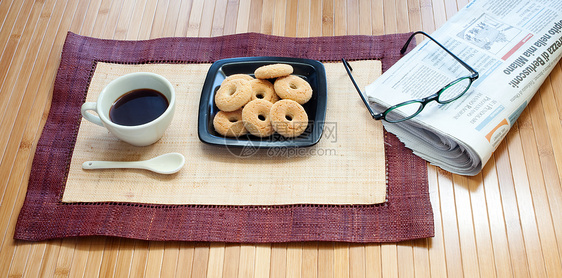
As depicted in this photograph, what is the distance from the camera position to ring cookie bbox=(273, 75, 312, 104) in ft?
2.17

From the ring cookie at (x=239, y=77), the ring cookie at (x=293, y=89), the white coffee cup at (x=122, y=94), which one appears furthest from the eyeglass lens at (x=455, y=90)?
the white coffee cup at (x=122, y=94)

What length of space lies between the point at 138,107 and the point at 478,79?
580 millimetres

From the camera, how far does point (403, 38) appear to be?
0.79 metres

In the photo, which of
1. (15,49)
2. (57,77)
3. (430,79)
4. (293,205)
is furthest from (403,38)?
(15,49)

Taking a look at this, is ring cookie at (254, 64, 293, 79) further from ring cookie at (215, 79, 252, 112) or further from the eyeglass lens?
the eyeglass lens

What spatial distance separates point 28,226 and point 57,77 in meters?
0.29

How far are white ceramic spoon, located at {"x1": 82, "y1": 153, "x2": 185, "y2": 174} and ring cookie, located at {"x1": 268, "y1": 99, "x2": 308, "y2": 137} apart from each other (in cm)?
17

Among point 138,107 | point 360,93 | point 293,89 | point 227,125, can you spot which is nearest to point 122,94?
point 138,107

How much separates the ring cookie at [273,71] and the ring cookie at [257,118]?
49 mm

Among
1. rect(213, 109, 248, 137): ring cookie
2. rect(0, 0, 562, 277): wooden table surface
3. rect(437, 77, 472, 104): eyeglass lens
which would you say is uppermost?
rect(437, 77, 472, 104): eyeglass lens

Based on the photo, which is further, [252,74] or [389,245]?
[252,74]

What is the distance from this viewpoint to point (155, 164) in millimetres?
666

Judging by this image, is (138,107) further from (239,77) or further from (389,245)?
(389,245)

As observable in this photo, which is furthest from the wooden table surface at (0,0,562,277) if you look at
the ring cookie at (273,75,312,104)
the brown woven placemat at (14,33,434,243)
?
the ring cookie at (273,75,312,104)
